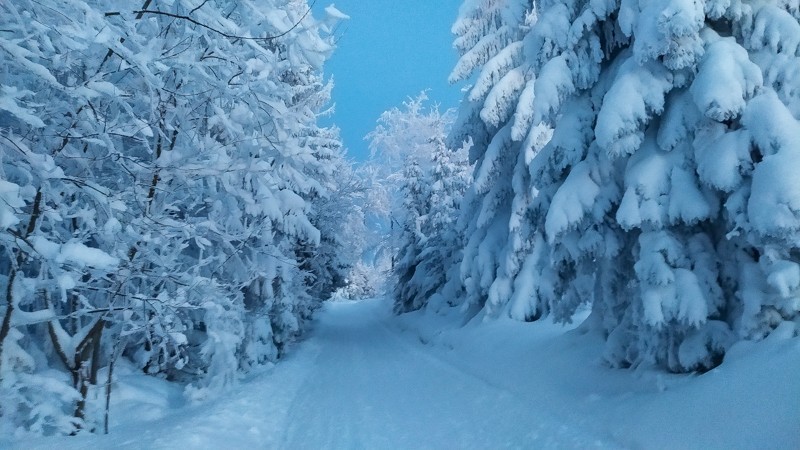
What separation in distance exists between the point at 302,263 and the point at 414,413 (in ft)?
9.40

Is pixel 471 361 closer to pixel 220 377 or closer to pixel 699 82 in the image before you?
pixel 220 377

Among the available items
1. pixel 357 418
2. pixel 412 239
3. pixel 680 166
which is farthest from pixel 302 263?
pixel 412 239

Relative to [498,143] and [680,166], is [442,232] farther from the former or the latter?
[680,166]

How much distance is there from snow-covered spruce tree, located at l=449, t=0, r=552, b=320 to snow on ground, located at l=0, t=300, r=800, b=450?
6.84 feet

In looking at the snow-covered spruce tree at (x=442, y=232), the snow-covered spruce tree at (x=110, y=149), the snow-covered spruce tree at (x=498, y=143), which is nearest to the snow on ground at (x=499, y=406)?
the snow-covered spruce tree at (x=110, y=149)

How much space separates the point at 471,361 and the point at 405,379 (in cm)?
204

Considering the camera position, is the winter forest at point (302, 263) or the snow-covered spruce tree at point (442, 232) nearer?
the winter forest at point (302, 263)

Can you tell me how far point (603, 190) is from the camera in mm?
7797

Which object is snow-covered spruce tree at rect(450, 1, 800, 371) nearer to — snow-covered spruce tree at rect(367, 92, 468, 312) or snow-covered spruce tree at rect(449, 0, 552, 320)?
snow-covered spruce tree at rect(449, 0, 552, 320)

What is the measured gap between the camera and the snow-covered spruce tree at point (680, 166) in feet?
20.0

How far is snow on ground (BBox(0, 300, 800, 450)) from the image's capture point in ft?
17.1

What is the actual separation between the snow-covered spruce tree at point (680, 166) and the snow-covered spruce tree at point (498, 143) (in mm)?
5264

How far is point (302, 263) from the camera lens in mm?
8000

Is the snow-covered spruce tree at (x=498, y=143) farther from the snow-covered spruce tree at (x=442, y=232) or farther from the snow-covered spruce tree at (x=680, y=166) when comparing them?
the snow-covered spruce tree at (x=680, y=166)
